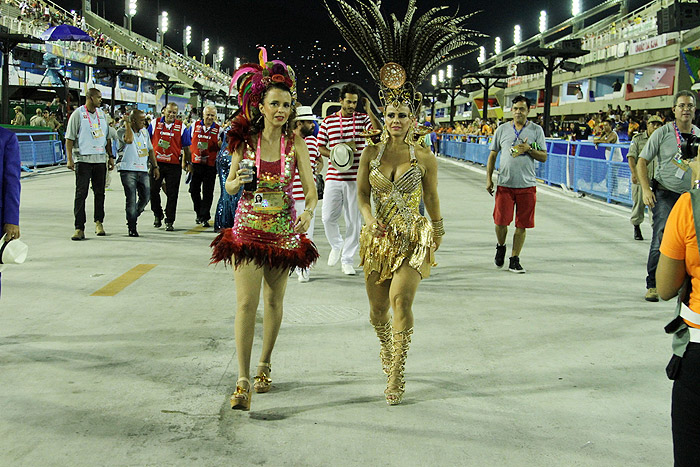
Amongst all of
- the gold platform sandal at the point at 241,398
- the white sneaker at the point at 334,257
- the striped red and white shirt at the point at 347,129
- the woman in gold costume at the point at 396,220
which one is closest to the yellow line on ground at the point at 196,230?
the white sneaker at the point at 334,257

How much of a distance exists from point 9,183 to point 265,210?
1551mm

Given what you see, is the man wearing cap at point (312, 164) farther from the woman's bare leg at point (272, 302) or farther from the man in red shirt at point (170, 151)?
the man in red shirt at point (170, 151)

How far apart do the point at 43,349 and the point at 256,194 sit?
221 centimetres

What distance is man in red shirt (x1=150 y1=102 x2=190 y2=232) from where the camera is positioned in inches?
474

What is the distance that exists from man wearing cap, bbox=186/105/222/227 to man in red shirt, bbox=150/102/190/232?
168mm

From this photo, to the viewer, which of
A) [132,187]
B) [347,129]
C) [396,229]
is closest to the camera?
[396,229]

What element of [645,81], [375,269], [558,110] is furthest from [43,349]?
[558,110]

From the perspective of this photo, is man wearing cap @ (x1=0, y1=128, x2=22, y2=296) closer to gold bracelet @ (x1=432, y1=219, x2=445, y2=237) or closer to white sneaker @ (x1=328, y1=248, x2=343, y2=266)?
gold bracelet @ (x1=432, y1=219, x2=445, y2=237)

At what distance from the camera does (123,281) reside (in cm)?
808

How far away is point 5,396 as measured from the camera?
451 centimetres

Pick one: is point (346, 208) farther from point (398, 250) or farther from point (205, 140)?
point (205, 140)

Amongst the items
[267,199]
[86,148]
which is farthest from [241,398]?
[86,148]

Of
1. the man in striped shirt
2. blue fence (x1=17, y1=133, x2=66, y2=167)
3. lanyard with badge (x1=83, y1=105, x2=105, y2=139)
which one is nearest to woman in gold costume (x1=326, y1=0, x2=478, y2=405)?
the man in striped shirt

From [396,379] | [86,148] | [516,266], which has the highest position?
[86,148]
